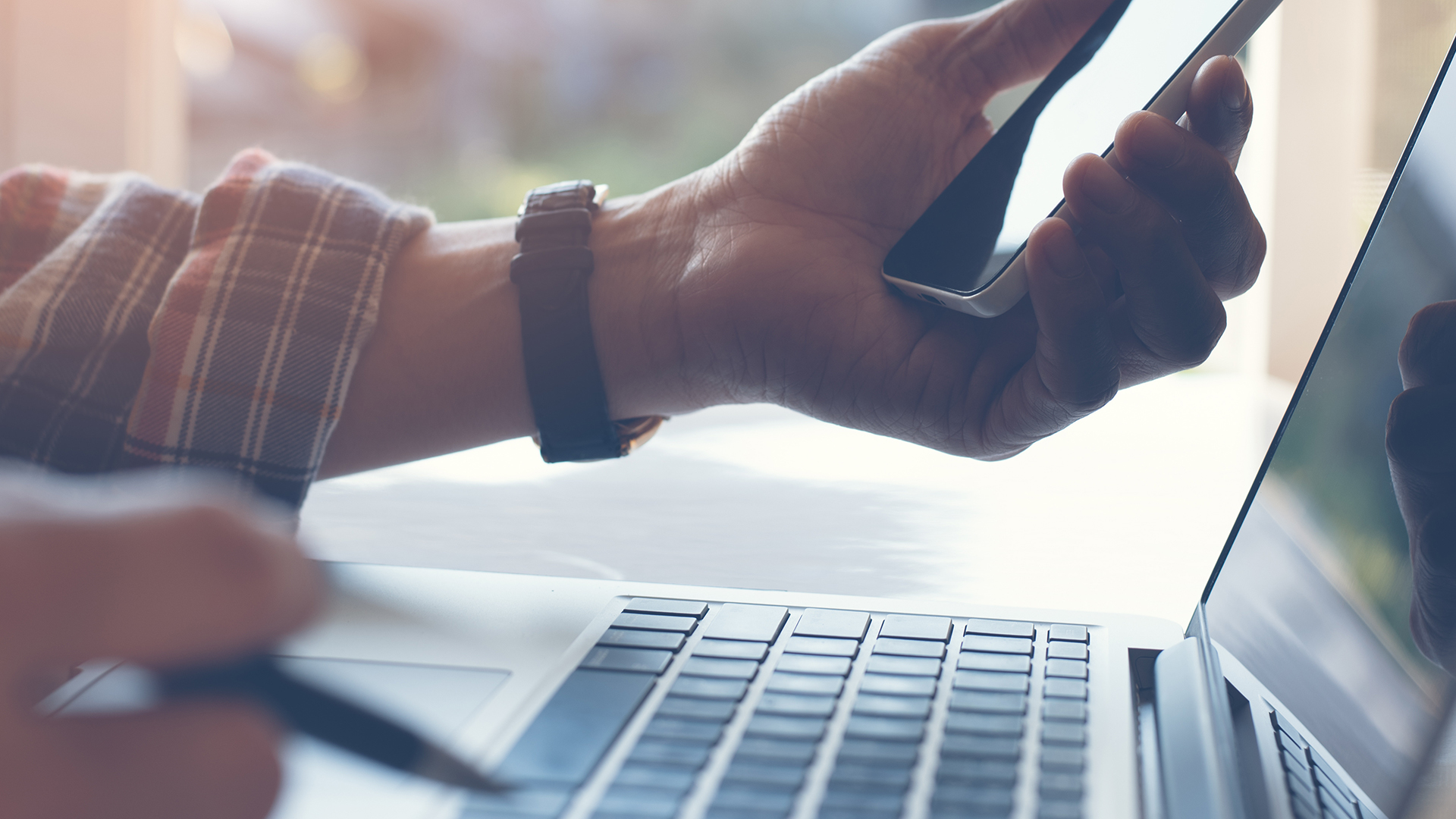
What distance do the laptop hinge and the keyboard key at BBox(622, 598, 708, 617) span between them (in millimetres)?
156

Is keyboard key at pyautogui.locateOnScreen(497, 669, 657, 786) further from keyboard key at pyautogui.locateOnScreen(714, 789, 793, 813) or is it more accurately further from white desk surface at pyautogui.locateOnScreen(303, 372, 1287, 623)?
white desk surface at pyautogui.locateOnScreen(303, 372, 1287, 623)

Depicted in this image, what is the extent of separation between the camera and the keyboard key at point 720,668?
0.30 metres

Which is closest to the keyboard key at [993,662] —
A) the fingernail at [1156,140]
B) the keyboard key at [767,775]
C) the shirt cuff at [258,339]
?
the keyboard key at [767,775]

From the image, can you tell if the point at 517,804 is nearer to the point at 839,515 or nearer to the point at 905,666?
the point at 905,666

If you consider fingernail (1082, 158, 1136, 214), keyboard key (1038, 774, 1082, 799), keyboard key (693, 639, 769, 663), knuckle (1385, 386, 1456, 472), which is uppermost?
fingernail (1082, 158, 1136, 214)

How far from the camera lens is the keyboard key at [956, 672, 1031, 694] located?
30cm

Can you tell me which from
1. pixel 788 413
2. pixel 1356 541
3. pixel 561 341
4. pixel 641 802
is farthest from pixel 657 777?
pixel 788 413

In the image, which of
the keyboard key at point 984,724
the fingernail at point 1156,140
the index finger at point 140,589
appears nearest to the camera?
the index finger at point 140,589

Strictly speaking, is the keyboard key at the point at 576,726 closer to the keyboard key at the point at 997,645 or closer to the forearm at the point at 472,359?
the keyboard key at the point at 997,645

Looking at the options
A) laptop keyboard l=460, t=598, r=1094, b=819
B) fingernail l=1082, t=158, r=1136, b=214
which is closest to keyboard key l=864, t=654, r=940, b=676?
laptop keyboard l=460, t=598, r=1094, b=819

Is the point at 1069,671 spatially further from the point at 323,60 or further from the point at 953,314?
the point at 323,60

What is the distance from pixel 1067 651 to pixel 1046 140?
253 millimetres

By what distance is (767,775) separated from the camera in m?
0.24

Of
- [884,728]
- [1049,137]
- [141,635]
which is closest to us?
[141,635]
